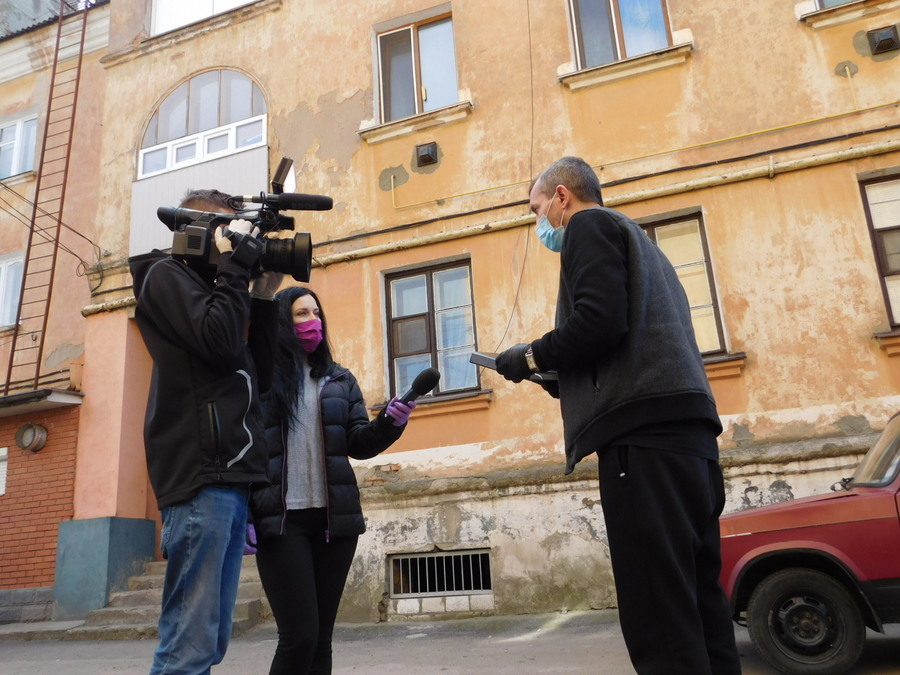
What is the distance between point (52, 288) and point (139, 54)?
12.0 ft

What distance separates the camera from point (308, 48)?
10.3 meters

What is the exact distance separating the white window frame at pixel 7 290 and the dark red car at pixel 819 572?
A: 11149 mm

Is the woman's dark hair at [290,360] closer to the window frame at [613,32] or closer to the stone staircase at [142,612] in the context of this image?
the stone staircase at [142,612]

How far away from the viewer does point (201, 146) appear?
10797 millimetres

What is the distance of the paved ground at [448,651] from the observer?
512 centimetres

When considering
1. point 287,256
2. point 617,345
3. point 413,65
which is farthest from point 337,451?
point 413,65

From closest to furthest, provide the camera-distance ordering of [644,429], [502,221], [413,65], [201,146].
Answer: [644,429] → [502,221] → [413,65] → [201,146]

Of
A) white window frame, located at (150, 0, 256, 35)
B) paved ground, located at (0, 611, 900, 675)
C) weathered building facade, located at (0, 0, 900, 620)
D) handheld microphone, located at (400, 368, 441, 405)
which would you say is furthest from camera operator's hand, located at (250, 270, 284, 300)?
white window frame, located at (150, 0, 256, 35)

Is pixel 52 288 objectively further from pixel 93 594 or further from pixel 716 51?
pixel 716 51

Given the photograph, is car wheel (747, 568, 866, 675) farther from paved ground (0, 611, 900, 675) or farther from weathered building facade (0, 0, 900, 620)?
weathered building facade (0, 0, 900, 620)

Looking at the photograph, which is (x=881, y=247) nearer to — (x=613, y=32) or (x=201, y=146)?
(x=613, y=32)

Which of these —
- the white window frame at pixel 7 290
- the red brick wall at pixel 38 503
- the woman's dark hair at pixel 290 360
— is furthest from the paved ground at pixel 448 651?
the white window frame at pixel 7 290

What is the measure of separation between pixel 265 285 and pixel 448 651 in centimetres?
412

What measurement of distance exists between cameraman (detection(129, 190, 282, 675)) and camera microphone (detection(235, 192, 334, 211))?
197 millimetres
